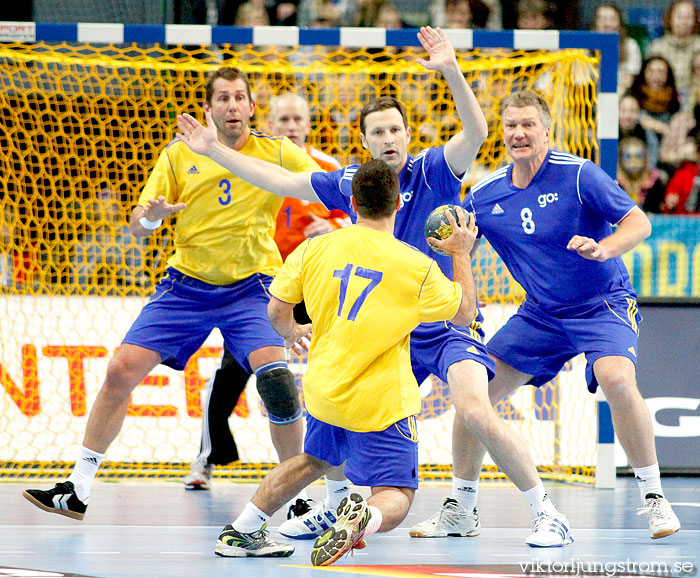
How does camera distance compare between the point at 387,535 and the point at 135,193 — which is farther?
the point at 135,193

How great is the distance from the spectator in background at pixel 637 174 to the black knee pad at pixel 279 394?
5838 millimetres

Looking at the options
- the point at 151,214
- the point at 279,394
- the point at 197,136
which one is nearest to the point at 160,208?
the point at 151,214

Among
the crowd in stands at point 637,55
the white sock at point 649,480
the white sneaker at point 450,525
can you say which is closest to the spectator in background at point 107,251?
the crowd in stands at point 637,55

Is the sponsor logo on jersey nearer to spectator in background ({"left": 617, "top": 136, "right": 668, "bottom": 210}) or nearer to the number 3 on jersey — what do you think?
the number 3 on jersey

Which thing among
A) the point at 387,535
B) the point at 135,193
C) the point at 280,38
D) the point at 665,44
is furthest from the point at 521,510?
the point at 665,44

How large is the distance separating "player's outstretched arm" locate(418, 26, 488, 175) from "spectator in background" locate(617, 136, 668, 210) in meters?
5.73

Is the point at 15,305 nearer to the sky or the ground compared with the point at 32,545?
nearer to the sky

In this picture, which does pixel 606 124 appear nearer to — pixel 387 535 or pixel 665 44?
pixel 387 535

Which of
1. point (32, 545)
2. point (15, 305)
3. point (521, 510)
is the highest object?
point (15, 305)

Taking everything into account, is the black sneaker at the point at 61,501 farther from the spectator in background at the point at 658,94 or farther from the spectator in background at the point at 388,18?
the spectator in background at the point at 658,94

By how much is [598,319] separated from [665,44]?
716 cm

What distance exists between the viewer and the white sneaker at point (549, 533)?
461 cm

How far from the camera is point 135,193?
8086 millimetres

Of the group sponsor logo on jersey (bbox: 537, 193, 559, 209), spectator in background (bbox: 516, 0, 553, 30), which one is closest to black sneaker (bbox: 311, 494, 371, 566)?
sponsor logo on jersey (bbox: 537, 193, 559, 209)
